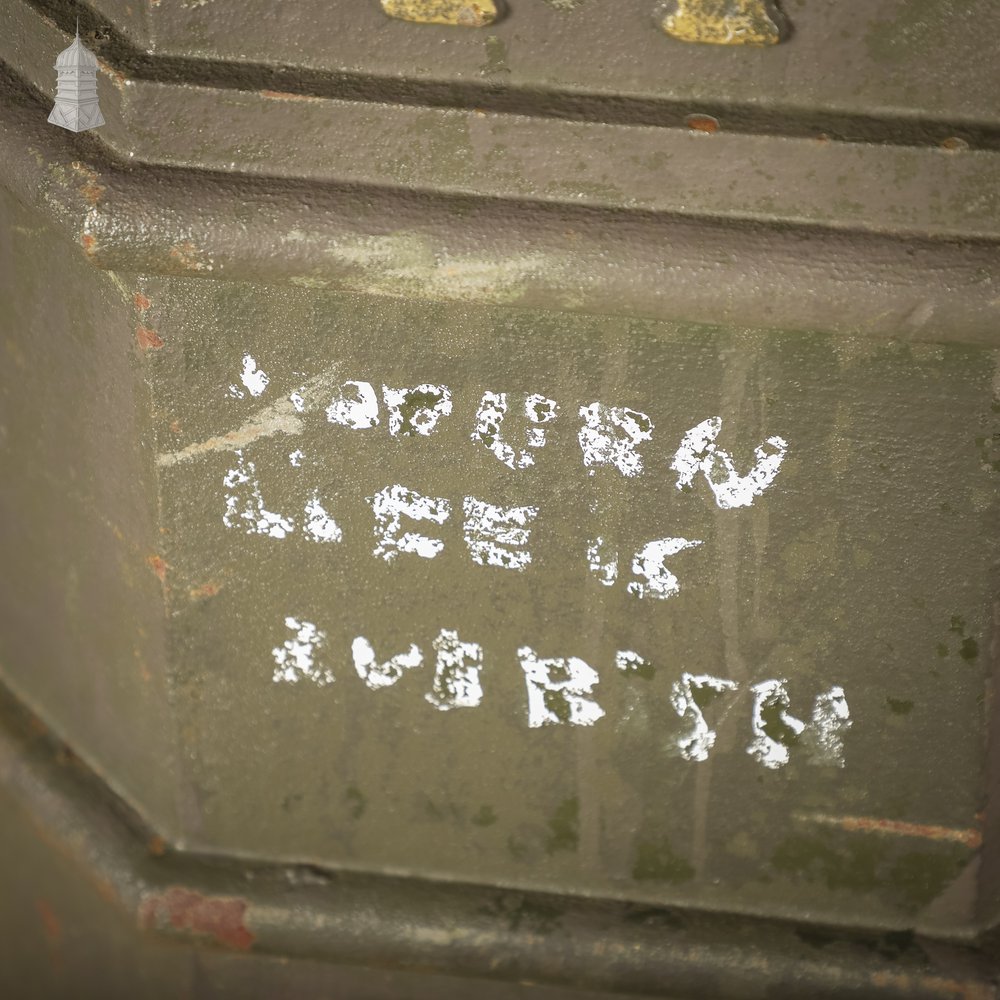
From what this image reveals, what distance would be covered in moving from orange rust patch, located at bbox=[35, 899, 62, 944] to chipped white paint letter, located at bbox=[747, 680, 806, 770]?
82 centimetres

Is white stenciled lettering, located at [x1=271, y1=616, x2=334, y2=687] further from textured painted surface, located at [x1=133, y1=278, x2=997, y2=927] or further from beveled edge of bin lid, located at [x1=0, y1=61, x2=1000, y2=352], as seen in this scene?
beveled edge of bin lid, located at [x1=0, y1=61, x2=1000, y2=352]

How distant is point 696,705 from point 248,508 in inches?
17.0

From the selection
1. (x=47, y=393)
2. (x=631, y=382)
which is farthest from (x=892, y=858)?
(x=47, y=393)

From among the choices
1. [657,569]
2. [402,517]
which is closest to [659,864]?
[657,569]

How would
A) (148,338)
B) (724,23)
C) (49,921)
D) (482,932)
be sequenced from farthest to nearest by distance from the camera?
(49,921) → (482,932) → (148,338) → (724,23)

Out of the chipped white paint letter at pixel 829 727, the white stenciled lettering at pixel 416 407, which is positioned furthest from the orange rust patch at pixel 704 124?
the chipped white paint letter at pixel 829 727

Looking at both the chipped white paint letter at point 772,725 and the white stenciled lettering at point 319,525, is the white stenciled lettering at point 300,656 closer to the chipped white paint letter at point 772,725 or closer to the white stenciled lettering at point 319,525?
the white stenciled lettering at point 319,525

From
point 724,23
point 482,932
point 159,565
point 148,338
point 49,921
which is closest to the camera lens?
point 724,23

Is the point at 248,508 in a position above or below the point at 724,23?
below

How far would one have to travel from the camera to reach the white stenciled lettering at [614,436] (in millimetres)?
830

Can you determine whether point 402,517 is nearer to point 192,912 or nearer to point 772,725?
point 772,725

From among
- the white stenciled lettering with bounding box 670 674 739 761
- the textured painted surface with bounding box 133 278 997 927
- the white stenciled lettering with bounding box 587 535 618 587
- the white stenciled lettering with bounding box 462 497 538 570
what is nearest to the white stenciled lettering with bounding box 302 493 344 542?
the textured painted surface with bounding box 133 278 997 927

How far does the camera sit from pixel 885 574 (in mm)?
863

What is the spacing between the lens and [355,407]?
852 mm
